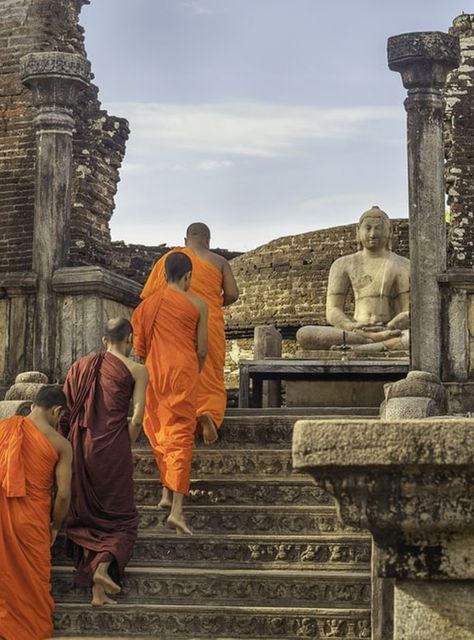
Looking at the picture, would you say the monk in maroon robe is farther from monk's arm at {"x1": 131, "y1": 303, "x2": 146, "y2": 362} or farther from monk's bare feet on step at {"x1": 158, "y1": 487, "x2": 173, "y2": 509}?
monk's arm at {"x1": 131, "y1": 303, "x2": 146, "y2": 362}

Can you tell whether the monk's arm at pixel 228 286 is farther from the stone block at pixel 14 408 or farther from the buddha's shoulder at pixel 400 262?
A: the buddha's shoulder at pixel 400 262

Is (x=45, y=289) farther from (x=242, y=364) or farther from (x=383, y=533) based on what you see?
(x=383, y=533)

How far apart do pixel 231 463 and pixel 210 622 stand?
1764mm

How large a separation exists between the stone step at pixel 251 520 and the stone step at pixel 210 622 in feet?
2.74

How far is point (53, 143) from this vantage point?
11328 millimetres

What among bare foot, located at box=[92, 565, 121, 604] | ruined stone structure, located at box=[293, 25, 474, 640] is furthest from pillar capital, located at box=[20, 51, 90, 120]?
ruined stone structure, located at box=[293, 25, 474, 640]

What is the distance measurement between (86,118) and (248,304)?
809 cm

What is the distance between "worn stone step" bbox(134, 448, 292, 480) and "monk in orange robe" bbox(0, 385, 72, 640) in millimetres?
1416

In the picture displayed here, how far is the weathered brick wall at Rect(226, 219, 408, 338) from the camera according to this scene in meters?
23.8

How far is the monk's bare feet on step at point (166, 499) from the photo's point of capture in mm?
7891

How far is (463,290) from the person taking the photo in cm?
1044

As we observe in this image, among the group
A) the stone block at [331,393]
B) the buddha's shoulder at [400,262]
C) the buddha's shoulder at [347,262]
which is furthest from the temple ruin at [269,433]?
the buddha's shoulder at [347,262]

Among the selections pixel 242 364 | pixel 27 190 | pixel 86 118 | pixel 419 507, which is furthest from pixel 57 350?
pixel 419 507

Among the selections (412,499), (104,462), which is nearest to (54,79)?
(104,462)
